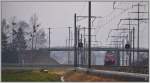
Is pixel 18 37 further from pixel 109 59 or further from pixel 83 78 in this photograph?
pixel 109 59

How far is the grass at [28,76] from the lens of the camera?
7.87 meters

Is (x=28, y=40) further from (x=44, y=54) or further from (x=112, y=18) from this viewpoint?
(x=112, y=18)

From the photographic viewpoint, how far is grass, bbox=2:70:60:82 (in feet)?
25.8

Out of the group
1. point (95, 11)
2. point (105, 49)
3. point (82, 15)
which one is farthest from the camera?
point (105, 49)

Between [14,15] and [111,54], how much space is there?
2.93m

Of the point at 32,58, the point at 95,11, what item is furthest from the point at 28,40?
the point at 95,11

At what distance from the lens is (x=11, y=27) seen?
810 centimetres

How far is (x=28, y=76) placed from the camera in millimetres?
8086

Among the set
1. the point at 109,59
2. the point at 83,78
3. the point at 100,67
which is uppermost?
the point at 109,59

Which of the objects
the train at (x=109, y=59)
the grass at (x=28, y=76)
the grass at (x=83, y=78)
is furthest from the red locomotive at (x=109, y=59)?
the grass at (x=28, y=76)

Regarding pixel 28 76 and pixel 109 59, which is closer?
pixel 28 76

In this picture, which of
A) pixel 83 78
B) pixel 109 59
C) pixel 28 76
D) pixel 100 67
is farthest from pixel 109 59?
pixel 28 76

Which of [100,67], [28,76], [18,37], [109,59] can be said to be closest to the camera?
[28,76]

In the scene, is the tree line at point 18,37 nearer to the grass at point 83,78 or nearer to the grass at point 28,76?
the grass at point 28,76
